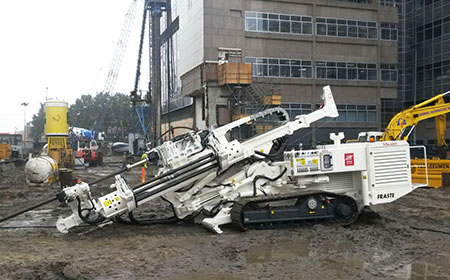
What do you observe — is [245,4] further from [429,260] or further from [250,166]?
[429,260]

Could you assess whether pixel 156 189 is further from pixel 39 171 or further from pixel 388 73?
pixel 388 73

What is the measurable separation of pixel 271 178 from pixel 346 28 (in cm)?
3570

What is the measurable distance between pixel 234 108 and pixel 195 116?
7.33 m

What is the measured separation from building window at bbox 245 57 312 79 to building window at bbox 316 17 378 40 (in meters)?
3.47

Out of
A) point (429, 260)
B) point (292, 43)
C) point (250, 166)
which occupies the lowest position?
point (429, 260)

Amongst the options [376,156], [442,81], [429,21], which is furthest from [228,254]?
[429,21]

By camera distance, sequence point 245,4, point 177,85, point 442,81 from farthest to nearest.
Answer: point 177,85 < point 442,81 < point 245,4

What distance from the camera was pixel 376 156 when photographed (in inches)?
383

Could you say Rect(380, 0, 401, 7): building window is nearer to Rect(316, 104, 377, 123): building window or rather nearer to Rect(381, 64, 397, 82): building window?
Rect(381, 64, 397, 82): building window

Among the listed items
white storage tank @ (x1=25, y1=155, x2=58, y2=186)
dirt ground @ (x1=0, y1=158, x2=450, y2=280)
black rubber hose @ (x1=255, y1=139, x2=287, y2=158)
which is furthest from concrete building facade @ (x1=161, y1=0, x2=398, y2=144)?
dirt ground @ (x1=0, y1=158, x2=450, y2=280)

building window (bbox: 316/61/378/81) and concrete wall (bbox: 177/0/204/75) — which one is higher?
concrete wall (bbox: 177/0/204/75)

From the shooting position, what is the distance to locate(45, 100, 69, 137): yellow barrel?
22969 millimetres

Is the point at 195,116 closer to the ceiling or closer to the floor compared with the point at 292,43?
closer to the floor

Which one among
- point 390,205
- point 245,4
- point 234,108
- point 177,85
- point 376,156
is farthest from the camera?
point 177,85
